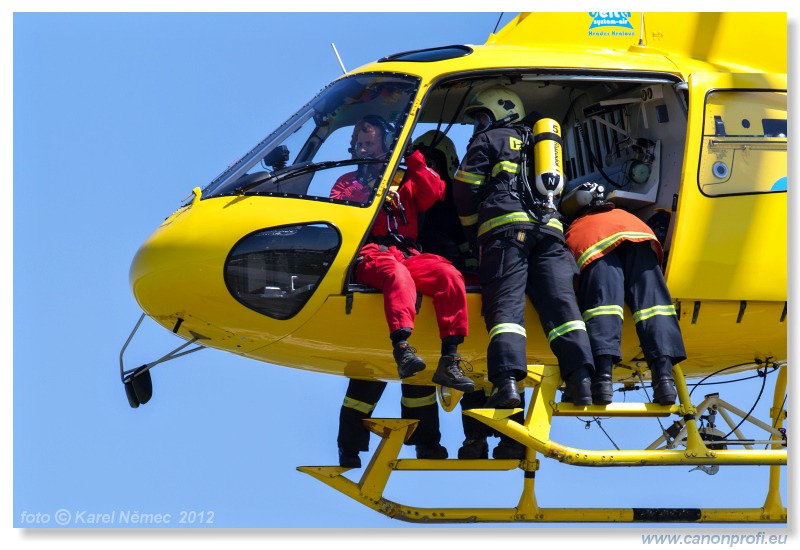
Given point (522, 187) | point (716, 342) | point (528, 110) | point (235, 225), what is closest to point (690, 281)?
point (716, 342)

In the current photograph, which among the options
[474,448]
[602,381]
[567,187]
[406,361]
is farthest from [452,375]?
[567,187]

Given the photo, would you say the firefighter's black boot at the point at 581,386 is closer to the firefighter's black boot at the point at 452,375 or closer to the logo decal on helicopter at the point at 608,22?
the firefighter's black boot at the point at 452,375

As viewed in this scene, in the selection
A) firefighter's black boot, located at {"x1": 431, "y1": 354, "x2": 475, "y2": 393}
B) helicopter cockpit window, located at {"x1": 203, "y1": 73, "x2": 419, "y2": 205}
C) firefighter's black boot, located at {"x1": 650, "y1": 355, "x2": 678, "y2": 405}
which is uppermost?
helicopter cockpit window, located at {"x1": 203, "y1": 73, "x2": 419, "y2": 205}

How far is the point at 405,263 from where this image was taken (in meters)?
8.30

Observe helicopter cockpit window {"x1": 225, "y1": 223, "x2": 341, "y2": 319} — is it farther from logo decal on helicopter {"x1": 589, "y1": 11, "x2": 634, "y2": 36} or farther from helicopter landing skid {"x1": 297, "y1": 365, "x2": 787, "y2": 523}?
logo decal on helicopter {"x1": 589, "y1": 11, "x2": 634, "y2": 36}

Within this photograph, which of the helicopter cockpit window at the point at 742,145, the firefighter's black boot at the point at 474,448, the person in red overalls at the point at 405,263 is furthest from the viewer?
the firefighter's black boot at the point at 474,448

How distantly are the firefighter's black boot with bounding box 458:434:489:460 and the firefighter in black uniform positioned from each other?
112cm

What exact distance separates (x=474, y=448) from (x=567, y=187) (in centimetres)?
178

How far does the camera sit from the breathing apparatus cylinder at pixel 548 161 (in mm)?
8273

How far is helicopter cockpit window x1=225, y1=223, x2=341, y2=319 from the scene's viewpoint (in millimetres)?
8125

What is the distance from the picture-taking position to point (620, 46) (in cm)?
939

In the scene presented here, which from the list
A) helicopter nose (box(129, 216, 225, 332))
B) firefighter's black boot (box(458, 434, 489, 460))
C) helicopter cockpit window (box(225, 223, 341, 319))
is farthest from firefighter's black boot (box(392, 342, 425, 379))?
firefighter's black boot (box(458, 434, 489, 460))

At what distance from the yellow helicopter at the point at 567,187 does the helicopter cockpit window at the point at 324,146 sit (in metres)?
0.01

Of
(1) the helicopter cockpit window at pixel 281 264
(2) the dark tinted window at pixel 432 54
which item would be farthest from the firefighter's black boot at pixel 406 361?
(2) the dark tinted window at pixel 432 54
